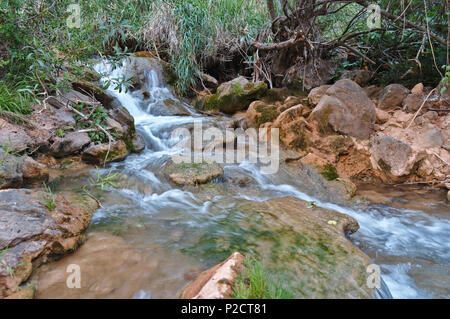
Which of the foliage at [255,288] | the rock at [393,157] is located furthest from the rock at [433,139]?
the foliage at [255,288]

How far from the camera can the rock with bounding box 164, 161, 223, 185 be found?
3.46 metres

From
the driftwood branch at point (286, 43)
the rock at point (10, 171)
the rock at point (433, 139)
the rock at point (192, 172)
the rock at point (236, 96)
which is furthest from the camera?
the rock at point (236, 96)

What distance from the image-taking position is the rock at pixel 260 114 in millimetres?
5055

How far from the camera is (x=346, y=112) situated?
4559 millimetres

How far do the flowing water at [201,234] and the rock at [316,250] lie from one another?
0.12 metres

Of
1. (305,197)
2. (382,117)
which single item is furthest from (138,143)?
(382,117)

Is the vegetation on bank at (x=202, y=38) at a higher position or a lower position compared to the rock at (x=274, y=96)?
higher

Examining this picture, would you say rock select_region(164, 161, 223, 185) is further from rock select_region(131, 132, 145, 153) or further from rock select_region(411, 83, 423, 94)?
rock select_region(411, 83, 423, 94)

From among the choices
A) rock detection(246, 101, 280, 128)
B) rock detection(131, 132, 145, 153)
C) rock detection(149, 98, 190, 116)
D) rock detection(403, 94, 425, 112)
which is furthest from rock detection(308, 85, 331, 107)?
rock detection(131, 132, 145, 153)

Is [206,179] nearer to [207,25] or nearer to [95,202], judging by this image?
[95,202]

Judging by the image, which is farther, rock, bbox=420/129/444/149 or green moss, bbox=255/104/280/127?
green moss, bbox=255/104/280/127

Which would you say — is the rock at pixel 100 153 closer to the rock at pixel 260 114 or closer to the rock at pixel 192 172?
the rock at pixel 192 172

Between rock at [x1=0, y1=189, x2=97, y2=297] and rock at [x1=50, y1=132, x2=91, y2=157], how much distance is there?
157cm

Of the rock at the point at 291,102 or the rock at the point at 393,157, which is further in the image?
the rock at the point at 291,102
